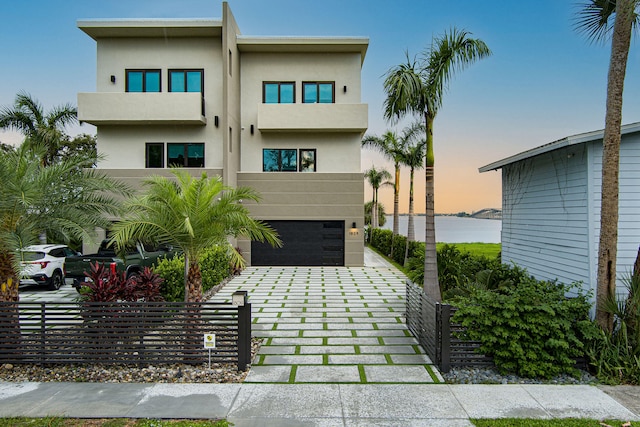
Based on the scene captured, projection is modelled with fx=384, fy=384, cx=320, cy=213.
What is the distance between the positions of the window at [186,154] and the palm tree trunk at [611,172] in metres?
14.8

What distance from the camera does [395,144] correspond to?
65.0 ft

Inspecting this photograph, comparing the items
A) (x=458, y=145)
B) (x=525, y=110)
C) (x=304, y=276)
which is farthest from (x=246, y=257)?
(x=525, y=110)

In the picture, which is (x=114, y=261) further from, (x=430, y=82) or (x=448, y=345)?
(x=430, y=82)

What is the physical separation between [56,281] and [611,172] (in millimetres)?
15234

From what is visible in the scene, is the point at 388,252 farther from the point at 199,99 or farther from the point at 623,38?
the point at 623,38

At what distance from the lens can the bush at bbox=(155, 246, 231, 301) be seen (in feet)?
31.9

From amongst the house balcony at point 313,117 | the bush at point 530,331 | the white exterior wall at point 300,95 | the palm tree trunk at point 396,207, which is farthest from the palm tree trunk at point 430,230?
the palm tree trunk at point 396,207

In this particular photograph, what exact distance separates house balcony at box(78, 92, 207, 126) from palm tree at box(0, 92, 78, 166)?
308 centimetres

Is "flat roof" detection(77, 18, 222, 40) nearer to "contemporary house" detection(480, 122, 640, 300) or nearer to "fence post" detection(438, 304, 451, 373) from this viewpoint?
A: "contemporary house" detection(480, 122, 640, 300)

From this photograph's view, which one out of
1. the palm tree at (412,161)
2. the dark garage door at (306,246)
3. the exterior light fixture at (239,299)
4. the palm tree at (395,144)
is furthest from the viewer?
the palm tree at (395,144)

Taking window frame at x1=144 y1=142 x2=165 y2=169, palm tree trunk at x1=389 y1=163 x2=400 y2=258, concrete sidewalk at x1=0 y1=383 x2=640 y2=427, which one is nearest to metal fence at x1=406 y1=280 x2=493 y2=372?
concrete sidewalk at x1=0 y1=383 x2=640 y2=427

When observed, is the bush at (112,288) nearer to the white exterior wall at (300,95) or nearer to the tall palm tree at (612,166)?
the tall palm tree at (612,166)

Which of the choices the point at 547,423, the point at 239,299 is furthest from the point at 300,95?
the point at 547,423

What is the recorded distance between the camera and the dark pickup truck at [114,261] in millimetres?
11031
